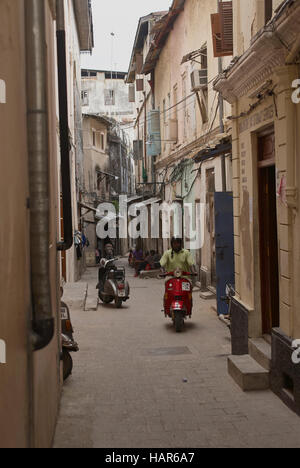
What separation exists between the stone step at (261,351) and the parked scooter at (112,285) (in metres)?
6.71

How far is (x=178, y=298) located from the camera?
1084 centimetres

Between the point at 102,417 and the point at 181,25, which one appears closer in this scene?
the point at 102,417

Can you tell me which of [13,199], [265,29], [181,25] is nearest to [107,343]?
[265,29]

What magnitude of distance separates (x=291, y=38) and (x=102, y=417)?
4.16 metres

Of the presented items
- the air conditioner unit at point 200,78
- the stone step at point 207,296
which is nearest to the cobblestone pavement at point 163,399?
the stone step at point 207,296

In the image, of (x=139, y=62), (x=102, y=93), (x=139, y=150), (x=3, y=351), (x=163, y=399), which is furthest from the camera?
(x=102, y=93)

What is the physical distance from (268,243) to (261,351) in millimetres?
1380

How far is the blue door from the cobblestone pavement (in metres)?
0.79

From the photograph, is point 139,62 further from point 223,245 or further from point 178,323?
point 178,323

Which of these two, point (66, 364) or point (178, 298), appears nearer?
point (66, 364)

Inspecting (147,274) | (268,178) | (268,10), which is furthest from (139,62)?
(268,178)

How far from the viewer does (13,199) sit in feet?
11.2

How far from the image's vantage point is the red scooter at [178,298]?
1076cm
